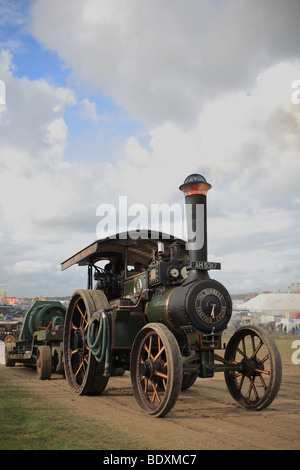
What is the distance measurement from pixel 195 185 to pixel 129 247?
280 centimetres

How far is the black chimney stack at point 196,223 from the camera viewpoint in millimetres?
6363

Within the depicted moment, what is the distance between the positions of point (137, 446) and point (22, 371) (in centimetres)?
862

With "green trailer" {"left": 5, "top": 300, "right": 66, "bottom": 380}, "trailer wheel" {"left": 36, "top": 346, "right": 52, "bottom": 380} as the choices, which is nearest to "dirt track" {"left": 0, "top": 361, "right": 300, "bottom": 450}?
"trailer wheel" {"left": 36, "top": 346, "right": 52, "bottom": 380}

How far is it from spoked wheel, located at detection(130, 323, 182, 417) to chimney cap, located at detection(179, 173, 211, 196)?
2.00 meters

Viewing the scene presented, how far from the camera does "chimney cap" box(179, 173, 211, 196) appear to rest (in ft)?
21.4

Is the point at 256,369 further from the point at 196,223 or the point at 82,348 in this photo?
the point at 82,348

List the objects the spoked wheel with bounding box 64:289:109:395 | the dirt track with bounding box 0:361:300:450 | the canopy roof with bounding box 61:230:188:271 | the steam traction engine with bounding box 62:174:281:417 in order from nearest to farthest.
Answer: the dirt track with bounding box 0:361:300:450, the steam traction engine with bounding box 62:174:281:417, the spoked wheel with bounding box 64:289:109:395, the canopy roof with bounding box 61:230:188:271

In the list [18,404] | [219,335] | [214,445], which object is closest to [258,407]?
[219,335]

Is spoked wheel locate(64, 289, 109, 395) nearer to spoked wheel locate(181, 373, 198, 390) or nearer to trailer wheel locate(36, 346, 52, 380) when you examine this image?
spoked wheel locate(181, 373, 198, 390)

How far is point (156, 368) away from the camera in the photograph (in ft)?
19.1

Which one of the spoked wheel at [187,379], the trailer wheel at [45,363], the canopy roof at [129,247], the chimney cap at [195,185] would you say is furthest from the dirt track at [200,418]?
the chimney cap at [195,185]

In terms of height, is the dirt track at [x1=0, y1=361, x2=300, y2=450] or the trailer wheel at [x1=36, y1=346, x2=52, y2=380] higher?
the trailer wheel at [x1=36, y1=346, x2=52, y2=380]

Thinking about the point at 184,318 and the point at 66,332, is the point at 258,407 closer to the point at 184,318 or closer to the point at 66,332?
the point at 184,318

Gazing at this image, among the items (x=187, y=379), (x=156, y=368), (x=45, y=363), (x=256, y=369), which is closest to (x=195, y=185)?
(x=156, y=368)
